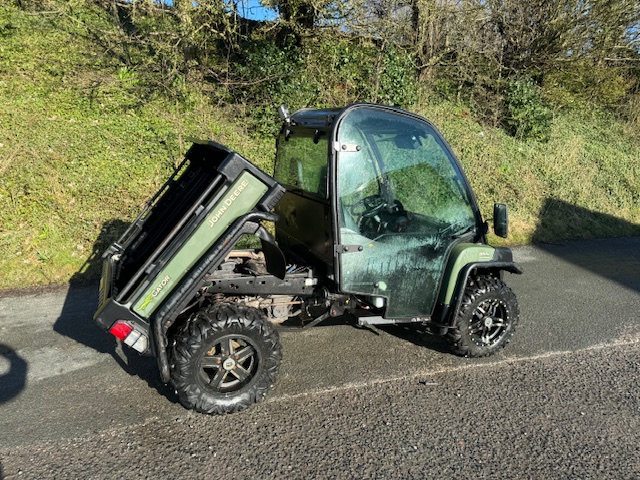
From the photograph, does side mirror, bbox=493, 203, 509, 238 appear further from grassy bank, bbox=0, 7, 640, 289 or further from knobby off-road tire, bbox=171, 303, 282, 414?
grassy bank, bbox=0, 7, 640, 289

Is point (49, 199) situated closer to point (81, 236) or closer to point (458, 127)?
point (81, 236)

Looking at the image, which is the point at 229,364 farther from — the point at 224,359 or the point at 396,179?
the point at 396,179

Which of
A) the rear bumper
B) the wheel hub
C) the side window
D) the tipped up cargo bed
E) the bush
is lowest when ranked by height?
the wheel hub

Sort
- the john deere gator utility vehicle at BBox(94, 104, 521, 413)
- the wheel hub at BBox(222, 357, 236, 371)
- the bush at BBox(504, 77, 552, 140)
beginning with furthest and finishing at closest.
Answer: the bush at BBox(504, 77, 552, 140) < the wheel hub at BBox(222, 357, 236, 371) < the john deere gator utility vehicle at BBox(94, 104, 521, 413)

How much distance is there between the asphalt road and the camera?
2896 millimetres

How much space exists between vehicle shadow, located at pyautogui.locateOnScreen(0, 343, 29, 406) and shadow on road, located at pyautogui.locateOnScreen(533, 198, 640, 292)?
22.7 feet

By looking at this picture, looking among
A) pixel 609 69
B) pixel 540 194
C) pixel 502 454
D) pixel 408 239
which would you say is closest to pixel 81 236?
pixel 408 239

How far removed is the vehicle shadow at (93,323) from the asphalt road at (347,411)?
24 millimetres

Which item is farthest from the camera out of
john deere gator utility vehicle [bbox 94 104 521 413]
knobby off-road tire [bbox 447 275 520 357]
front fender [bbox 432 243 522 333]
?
knobby off-road tire [bbox 447 275 520 357]

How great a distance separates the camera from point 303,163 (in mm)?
3986

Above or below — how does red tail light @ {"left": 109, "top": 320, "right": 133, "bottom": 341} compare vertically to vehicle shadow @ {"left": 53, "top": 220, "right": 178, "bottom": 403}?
above

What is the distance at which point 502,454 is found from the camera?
3014mm

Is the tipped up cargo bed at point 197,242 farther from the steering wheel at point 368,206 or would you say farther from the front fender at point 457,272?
the front fender at point 457,272

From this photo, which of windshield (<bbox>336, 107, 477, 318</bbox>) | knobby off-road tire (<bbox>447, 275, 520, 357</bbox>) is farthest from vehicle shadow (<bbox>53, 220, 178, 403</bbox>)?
knobby off-road tire (<bbox>447, 275, 520, 357</bbox>)
